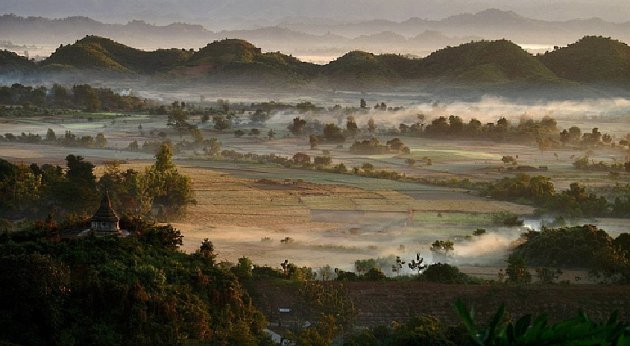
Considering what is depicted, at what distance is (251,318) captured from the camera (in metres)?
19.0

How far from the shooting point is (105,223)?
21453mm

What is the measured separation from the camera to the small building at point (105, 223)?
21328mm

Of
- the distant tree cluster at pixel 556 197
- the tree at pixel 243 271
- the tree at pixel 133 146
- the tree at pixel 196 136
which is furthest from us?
the tree at pixel 196 136

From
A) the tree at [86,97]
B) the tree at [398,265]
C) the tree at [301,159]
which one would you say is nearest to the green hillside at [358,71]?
the tree at [86,97]

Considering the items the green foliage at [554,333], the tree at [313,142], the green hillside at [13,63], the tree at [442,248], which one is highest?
the green hillside at [13,63]

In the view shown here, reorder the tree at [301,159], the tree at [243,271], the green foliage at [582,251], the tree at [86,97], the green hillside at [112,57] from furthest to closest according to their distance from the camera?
the green hillside at [112,57] < the tree at [86,97] < the tree at [301,159] < the green foliage at [582,251] < the tree at [243,271]

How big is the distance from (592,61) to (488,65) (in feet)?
38.0

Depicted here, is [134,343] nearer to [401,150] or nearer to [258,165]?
[258,165]

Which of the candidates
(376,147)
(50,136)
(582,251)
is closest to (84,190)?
(582,251)

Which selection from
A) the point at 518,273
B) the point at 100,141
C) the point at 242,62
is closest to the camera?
the point at 518,273

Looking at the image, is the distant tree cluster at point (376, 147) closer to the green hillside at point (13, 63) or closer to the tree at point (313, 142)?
the tree at point (313, 142)

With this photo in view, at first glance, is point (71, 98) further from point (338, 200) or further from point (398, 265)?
point (398, 265)

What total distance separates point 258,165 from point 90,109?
36.6 m

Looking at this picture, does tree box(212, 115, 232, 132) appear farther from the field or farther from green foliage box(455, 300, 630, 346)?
green foliage box(455, 300, 630, 346)
